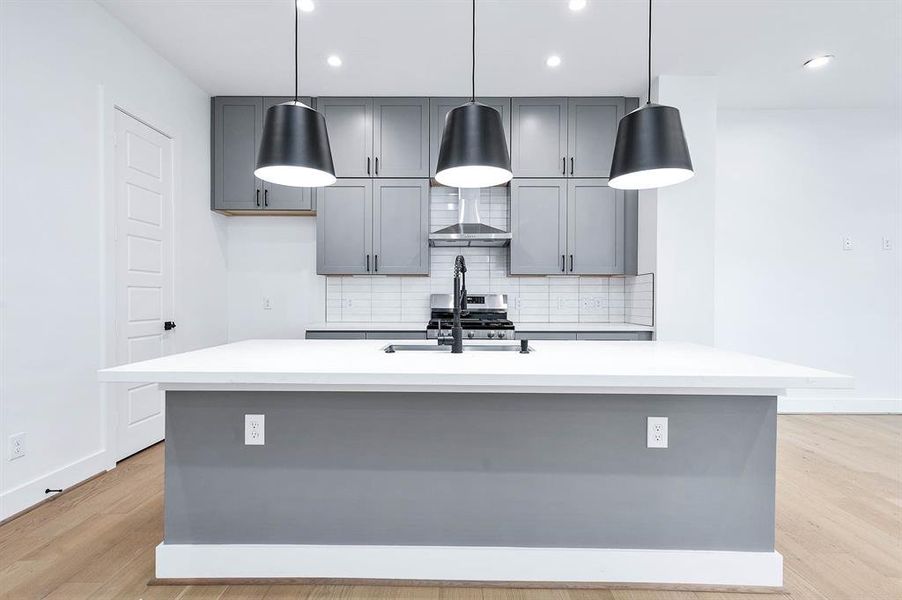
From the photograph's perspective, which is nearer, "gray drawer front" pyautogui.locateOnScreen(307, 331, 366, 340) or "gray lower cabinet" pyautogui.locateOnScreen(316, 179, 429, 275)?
"gray drawer front" pyautogui.locateOnScreen(307, 331, 366, 340)

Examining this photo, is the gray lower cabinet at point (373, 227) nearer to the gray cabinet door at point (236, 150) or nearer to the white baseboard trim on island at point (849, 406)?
the gray cabinet door at point (236, 150)

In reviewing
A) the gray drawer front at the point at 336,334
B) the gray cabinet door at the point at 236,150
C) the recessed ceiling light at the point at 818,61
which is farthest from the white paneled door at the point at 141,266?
the recessed ceiling light at the point at 818,61

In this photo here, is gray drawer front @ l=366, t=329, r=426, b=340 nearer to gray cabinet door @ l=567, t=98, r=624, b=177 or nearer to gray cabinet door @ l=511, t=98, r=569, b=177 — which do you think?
gray cabinet door @ l=511, t=98, r=569, b=177

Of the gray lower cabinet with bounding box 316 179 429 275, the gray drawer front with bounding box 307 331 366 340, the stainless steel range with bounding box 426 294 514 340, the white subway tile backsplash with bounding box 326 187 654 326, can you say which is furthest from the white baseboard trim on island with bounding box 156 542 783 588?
the white subway tile backsplash with bounding box 326 187 654 326

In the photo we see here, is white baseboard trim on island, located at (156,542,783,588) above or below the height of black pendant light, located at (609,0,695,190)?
below

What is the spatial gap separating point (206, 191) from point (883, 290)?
6390 mm

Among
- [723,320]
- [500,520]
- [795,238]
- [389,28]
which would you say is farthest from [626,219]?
[500,520]

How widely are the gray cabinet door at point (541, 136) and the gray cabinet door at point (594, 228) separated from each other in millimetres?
256

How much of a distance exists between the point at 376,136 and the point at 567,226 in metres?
1.88

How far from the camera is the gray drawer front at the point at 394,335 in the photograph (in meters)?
3.70

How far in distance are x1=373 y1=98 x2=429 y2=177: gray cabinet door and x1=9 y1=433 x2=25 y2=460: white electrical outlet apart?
115 inches

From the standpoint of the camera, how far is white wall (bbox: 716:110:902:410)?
4.22 m

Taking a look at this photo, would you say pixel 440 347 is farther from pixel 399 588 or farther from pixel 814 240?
pixel 814 240

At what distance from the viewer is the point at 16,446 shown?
2250 mm
